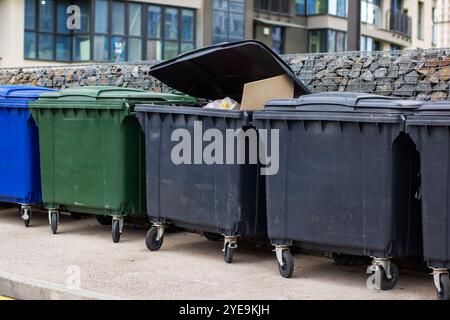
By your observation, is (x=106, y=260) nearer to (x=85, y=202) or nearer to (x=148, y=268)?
(x=148, y=268)

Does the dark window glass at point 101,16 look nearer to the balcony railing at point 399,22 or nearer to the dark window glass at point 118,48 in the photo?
the dark window glass at point 118,48

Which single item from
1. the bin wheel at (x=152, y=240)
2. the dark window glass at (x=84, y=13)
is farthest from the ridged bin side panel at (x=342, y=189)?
the dark window glass at (x=84, y=13)

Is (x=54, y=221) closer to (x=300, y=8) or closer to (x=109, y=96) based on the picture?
(x=109, y=96)

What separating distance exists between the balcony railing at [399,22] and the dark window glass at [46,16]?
69.8 feet

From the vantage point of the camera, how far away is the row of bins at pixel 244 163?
533cm

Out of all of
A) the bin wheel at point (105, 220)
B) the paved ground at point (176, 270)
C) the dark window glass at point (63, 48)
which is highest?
the dark window glass at point (63, 48)

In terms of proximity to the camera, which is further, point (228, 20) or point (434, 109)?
point (228, 20)

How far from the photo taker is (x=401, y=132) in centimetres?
532

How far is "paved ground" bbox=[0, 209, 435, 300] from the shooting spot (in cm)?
551

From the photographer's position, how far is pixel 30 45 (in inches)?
1131

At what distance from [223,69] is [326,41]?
1229 inches

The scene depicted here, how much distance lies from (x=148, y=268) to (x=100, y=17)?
24.5 m

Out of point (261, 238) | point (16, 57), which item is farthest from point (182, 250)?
point (16, 57)

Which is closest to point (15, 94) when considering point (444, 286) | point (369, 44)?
point (444, 286)
